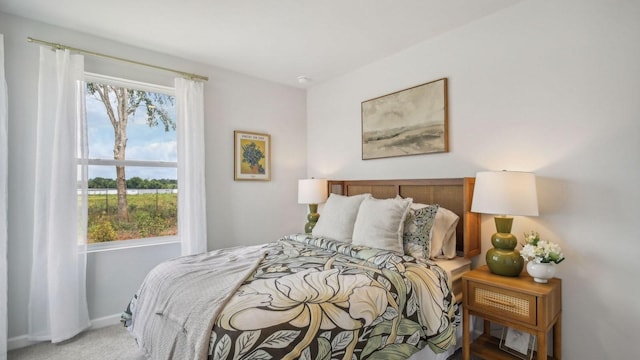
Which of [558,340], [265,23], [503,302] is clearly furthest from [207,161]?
[558,340]

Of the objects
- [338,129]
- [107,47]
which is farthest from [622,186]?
[107,47]

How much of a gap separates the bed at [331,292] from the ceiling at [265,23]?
1317mm

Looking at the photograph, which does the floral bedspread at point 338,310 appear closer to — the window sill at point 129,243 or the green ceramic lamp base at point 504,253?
the green ceramic lamp base at point 504,253

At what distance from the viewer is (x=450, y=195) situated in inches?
100

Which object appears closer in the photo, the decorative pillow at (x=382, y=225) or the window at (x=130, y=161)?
the decorative pillow at (x=382, y=225)

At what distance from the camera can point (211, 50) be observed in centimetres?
296

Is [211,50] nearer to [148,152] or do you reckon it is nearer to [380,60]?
[148,152]

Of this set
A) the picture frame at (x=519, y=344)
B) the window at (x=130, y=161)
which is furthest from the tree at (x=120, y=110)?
the picture frame at (x=519, y=344)

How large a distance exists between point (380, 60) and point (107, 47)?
261 cm

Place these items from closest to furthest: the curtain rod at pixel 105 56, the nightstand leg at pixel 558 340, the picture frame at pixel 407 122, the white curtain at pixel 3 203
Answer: the nightstand leg at pixel 558 340 < the white curtain at pixel 3 203 < the curtain rod at pixel 105 56 < the picture frame at pixel 407 122

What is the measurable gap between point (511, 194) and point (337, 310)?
4.48ft

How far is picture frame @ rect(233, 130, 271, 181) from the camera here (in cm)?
353

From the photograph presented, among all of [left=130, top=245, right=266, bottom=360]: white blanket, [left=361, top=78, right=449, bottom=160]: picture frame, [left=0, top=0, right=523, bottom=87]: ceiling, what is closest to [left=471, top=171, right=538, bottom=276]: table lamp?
[left=361, top=78, right=449, bottom=160]: picture frame

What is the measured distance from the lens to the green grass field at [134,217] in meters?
2.78
